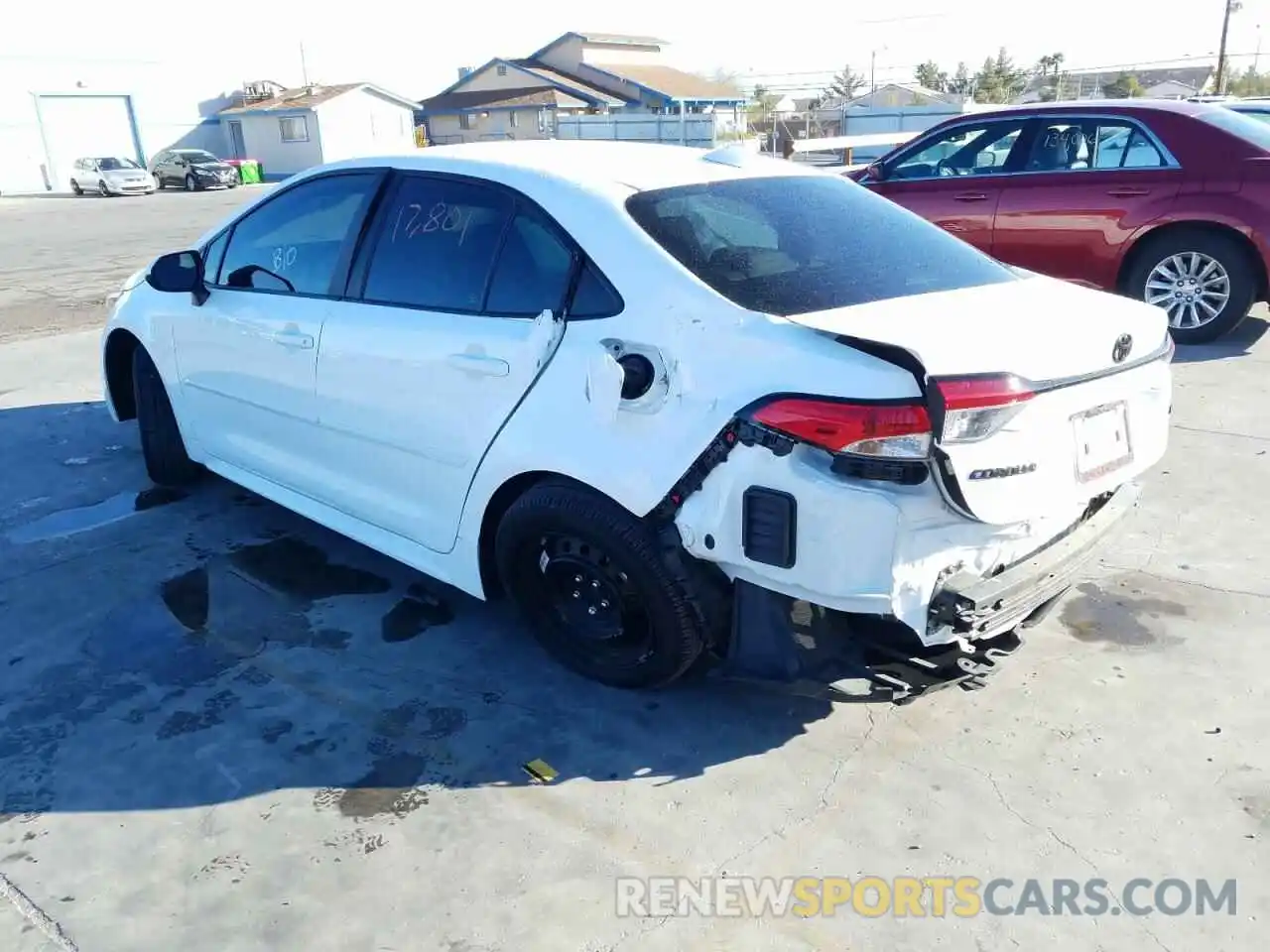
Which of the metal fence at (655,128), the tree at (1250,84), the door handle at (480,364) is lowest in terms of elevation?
the door handle at (480,364)

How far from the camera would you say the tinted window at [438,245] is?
3293mm

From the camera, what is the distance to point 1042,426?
103 inches

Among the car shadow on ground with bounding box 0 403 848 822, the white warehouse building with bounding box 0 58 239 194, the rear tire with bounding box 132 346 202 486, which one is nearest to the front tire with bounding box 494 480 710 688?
the car shadow on ground with bounding box 0 403 848 822

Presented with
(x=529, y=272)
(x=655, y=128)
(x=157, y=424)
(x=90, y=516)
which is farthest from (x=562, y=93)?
(x=529, y=272)

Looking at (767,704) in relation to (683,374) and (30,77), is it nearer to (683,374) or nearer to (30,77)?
(683,374)

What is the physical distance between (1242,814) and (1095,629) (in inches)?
39.8

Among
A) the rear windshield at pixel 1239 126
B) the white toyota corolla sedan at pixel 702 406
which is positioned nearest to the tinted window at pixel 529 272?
the white toyota corolla sedan at pixel 702 406

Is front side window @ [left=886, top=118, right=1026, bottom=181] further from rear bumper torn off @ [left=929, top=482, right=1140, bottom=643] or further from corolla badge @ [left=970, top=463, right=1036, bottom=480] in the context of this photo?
corolla badge @ [left=970, top=463, right=1036, bottom=480]

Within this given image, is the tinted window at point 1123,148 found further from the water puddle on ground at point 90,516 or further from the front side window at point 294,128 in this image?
the front side window at point 294,128

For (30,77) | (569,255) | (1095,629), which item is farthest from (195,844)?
(30,77)

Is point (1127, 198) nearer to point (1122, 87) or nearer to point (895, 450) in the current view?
point (895, 450)

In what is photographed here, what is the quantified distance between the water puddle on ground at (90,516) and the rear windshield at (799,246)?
3216 mm

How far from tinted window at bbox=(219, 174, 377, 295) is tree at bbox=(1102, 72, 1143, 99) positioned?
6458 cm

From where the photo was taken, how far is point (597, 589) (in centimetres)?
316
